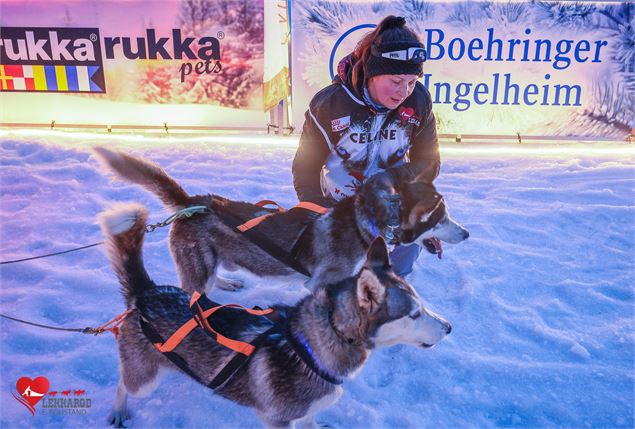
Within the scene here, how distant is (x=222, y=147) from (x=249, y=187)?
1.76 metres

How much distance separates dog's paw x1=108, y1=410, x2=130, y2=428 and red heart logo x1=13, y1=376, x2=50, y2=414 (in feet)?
1.35

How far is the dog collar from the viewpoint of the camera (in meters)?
1.74

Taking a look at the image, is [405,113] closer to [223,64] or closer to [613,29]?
[223,64]

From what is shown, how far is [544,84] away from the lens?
6289mm

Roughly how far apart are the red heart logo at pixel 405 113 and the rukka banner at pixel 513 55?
3.86 meters

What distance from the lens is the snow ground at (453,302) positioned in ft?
6.99

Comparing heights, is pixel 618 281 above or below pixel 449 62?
below

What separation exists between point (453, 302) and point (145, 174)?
7.12ft

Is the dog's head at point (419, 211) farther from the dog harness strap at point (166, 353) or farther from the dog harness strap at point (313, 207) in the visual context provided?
the dog harness strap at point (166, 353)

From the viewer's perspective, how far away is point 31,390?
84.7 inches

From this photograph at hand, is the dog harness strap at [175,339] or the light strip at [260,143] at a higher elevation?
the light strip at [260,143]

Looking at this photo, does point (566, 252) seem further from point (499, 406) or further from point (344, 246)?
point (344, 246)

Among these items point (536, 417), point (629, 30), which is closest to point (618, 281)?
point (536, 417)

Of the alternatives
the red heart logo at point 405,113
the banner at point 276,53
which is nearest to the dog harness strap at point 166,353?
the red heart logo at point 405,113
